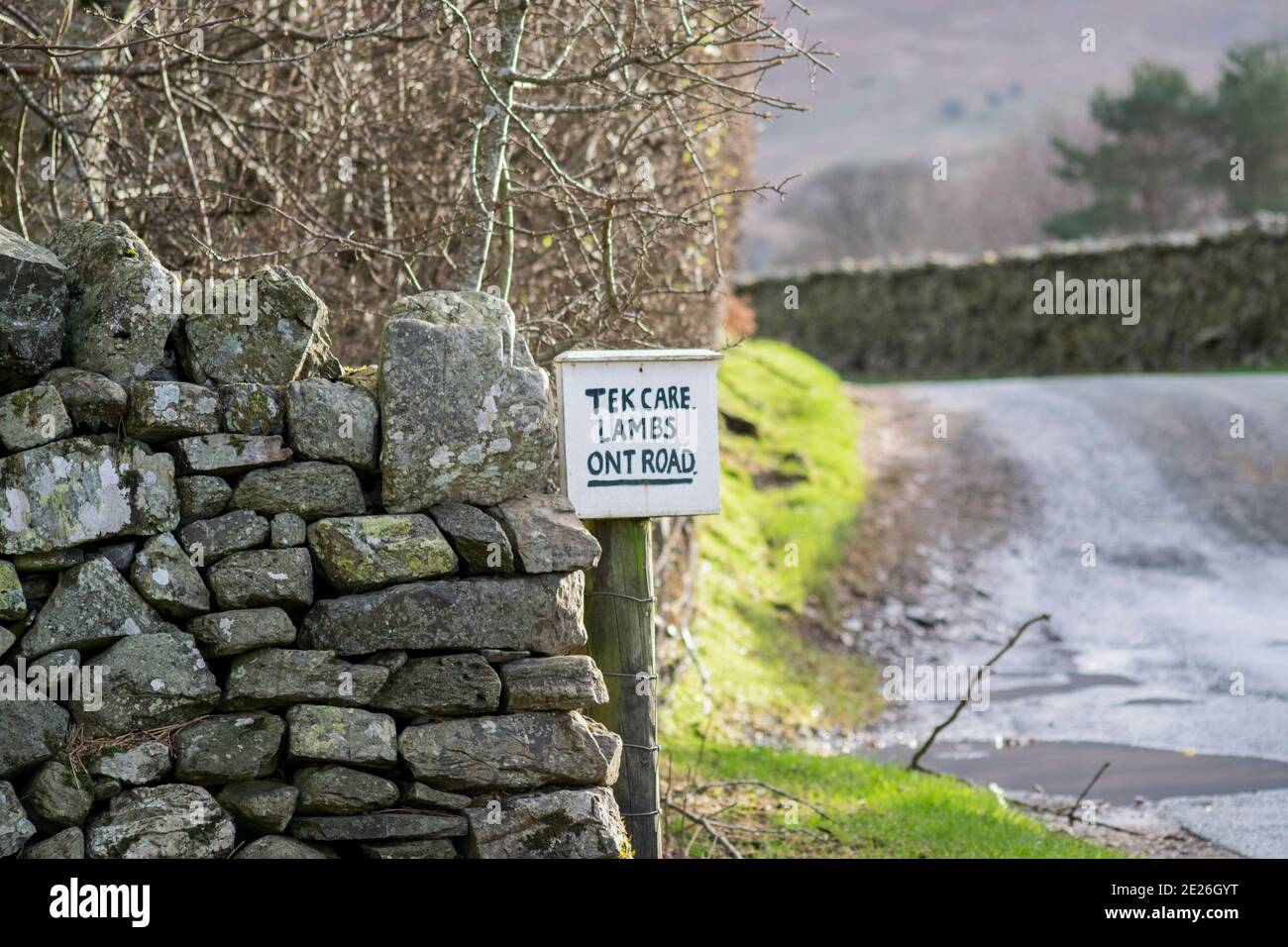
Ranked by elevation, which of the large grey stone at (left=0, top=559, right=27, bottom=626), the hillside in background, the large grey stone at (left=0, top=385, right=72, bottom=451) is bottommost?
the large grey stone at (left=0, top=559, right=27, bottom=626)

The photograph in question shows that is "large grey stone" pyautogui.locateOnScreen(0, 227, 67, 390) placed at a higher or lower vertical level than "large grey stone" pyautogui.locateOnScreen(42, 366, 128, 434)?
higher

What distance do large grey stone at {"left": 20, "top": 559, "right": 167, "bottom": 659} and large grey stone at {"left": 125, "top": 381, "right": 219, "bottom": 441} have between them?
1.41 ft

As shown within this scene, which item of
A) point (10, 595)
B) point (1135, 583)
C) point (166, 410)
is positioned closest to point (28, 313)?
point (166, 410)

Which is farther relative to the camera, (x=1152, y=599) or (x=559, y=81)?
(x=1152, y=599)

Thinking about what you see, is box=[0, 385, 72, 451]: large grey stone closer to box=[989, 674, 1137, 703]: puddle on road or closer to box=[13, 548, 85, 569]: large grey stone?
box=[13, 548, 85, 569]: large grey stone

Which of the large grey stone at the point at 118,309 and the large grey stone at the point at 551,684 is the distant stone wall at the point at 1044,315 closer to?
the large grey stone at the point at 551,684

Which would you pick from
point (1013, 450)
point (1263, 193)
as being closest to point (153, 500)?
point (1013, 450)

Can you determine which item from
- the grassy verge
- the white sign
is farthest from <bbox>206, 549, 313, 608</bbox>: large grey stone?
the grassy verge

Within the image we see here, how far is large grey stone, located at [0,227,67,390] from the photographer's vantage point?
425cm

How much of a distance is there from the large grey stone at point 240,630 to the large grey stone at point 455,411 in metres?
0.52

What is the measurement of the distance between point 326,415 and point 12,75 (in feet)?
6.57

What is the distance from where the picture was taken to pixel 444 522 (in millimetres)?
4531

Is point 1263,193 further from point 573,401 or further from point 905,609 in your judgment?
point 573,401

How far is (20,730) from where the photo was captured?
13.6 feet
